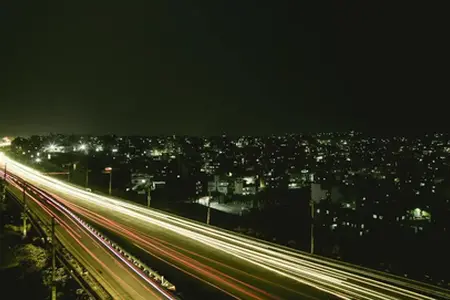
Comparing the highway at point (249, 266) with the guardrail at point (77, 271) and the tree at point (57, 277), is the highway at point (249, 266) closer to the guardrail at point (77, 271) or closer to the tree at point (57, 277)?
the guardrail at point (77, 271)

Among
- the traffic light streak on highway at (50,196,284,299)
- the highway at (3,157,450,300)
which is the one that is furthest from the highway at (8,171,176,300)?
the highway at (3,157,450,300)

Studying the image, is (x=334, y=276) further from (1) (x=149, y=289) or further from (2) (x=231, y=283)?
(1) (x=149, y=289)

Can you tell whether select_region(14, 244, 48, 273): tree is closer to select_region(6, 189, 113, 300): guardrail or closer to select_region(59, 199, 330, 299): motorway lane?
select_region(6, 189, 113, 300): guardrail

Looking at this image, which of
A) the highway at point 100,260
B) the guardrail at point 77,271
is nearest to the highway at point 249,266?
the highway at point 100,260

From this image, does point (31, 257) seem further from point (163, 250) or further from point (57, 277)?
point (163, 250)

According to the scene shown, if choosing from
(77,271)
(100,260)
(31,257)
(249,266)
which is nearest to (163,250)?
(100,260)
